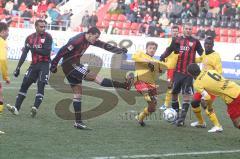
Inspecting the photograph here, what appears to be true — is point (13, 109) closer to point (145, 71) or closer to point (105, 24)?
point (145, 71)

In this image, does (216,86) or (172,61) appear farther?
(172,61)

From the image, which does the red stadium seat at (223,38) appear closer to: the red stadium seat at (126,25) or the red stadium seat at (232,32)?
the red stadium seat at (232,32)

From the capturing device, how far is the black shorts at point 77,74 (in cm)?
1166

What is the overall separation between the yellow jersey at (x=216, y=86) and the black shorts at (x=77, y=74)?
7.24 ft

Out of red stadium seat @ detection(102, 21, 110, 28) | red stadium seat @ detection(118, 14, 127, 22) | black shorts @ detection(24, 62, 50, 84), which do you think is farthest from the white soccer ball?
red stadium seat @ detection(118, 14, 127, 22)

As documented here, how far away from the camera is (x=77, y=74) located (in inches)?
459

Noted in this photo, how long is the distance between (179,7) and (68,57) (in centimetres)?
2236

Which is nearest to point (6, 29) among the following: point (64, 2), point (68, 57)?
point (68, 57)

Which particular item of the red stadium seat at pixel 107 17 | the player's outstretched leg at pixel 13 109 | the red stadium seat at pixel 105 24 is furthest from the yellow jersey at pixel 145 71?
the red stadium seat at pixel 107 17

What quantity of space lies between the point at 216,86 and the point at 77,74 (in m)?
2.67

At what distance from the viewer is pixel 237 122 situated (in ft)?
35.5

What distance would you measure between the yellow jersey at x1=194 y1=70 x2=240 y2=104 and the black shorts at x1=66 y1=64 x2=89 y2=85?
86.9 inches

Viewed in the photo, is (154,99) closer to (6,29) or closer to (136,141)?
(136,141)

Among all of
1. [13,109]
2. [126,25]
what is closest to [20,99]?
[13,109]
